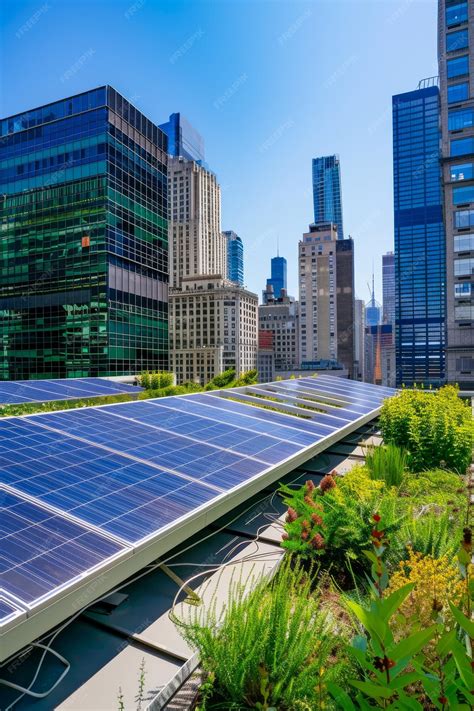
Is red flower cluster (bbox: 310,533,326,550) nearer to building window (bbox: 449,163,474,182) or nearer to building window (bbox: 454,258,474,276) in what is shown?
building window (bbox: 454,258,474,276)

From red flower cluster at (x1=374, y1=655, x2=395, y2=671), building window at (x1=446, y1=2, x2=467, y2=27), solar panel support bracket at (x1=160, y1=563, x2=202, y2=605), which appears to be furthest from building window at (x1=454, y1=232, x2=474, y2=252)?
red flower cluster at (x1=374, y1=655, x2=395, y2=671)

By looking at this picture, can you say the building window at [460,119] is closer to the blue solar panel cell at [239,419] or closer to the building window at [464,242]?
the building window at [464,242]

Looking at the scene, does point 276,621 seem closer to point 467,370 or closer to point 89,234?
point 467,370

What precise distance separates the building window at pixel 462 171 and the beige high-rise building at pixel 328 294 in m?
110

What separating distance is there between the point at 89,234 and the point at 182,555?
189 ft

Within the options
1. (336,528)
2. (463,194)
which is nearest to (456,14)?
(463,194)

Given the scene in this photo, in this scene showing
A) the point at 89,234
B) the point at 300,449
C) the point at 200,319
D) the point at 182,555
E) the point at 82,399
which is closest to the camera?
the point at 182,555

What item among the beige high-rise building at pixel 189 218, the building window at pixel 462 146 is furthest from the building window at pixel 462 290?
the beige high-rise building at pixel 189 218

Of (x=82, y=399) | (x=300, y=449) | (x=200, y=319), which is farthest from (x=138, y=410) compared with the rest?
(x=200, y=319)

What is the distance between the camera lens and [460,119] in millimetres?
48750

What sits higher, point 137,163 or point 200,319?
point 137,163

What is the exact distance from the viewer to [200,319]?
147 meters

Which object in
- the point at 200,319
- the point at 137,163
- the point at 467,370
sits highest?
the point at 137,163

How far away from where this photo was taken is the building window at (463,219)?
4819 cm
